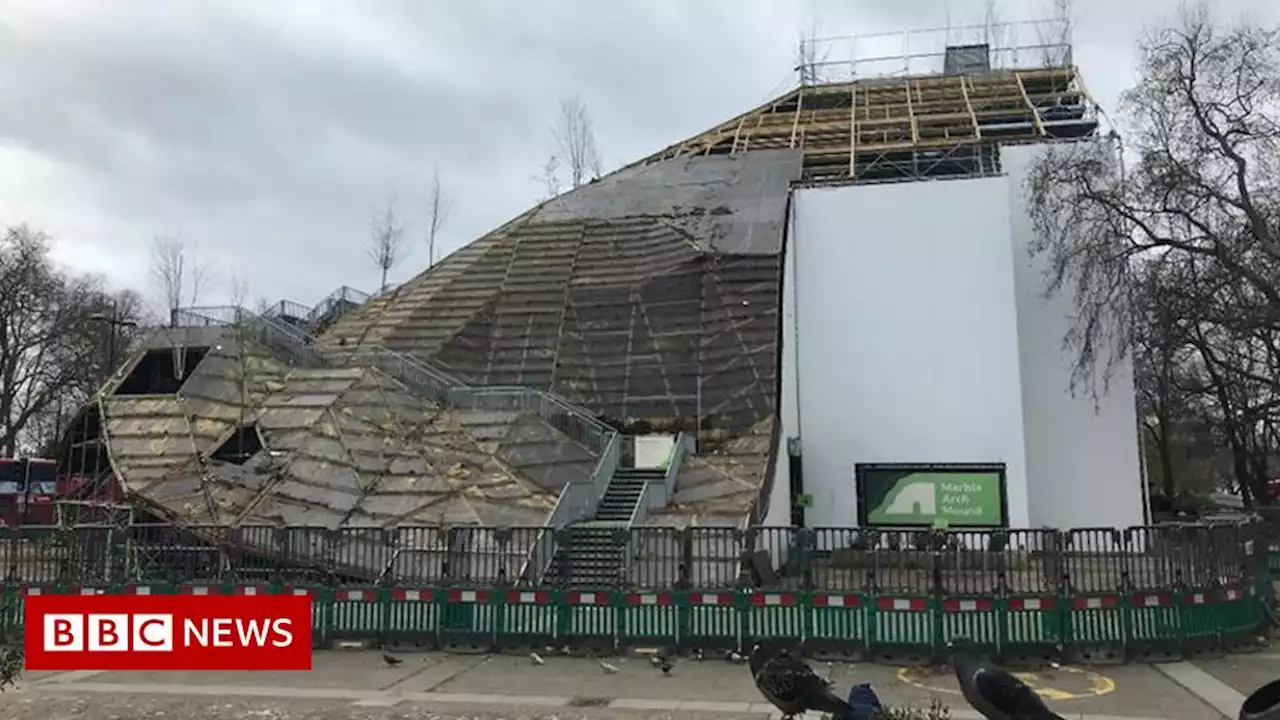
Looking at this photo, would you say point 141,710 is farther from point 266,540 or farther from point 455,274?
point 455,274

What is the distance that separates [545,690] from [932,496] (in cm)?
1581

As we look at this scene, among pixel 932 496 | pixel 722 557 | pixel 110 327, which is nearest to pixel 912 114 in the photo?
pixel 932 496

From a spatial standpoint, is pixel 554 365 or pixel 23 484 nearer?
pixel 554 365

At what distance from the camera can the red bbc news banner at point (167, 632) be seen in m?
10.8

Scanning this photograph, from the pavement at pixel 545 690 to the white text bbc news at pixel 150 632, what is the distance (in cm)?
86

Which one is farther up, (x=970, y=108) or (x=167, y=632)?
(x=970, y=108)

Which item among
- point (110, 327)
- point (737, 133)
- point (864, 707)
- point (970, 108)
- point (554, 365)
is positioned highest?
point (737, 133)

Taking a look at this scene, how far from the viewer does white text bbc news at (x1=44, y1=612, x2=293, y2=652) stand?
11.3 m

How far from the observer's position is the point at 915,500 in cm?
2316

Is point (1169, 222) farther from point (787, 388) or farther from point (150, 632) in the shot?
point (150, 632)

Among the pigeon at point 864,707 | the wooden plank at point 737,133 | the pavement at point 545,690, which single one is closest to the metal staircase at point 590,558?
the pavement at point 545,690

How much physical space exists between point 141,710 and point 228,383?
46.9 ft

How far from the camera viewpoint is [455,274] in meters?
28.6

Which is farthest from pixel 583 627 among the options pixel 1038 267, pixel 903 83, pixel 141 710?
pixel 903 83
